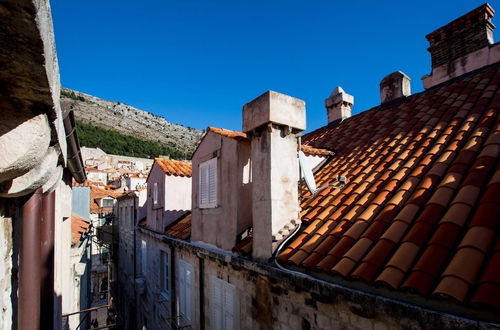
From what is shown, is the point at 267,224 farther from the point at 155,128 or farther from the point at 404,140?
the point at 155,128

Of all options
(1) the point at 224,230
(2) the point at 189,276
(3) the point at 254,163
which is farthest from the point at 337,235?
(2) the point at 189,276

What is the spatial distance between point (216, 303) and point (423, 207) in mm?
4671

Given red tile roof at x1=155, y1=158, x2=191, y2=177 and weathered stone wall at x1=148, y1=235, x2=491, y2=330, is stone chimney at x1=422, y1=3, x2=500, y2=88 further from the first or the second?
red tile roof at x1=155, y1=158, x2=191, y2=177

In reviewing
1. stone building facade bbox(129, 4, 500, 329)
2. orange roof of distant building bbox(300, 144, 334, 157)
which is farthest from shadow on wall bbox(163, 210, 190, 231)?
orange roof of distant building bbox(300, 144, 334, 157)

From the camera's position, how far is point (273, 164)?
471 centimetres

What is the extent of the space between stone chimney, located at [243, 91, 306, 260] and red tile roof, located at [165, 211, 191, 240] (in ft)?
12.7

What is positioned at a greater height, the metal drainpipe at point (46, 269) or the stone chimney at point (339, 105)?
the stone chimney at point (339, 105)

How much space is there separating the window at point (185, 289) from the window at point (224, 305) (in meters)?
1.51

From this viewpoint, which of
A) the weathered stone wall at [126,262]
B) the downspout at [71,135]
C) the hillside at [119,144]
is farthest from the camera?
the hillside at [119,144]

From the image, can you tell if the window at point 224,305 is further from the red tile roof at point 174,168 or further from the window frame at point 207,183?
the red tile roof at point 174,168

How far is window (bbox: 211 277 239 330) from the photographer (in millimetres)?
5535

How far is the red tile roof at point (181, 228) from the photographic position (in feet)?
27.5

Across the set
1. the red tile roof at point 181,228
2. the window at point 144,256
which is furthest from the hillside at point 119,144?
the red tile roof at point 181,228

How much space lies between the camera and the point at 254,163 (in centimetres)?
507
